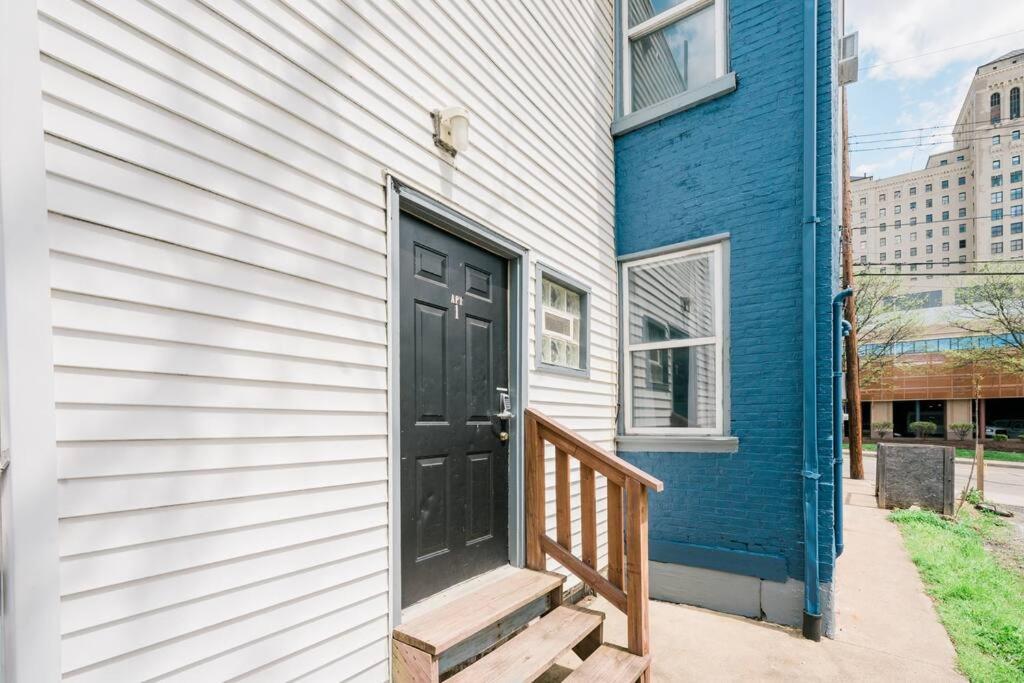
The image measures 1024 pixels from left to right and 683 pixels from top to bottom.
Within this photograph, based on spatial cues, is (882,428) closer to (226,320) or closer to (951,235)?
(226,320)

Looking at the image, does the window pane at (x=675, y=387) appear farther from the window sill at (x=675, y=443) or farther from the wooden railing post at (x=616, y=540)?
the wooden railing post at (x=616, y=540)

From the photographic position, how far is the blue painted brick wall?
3600 mm

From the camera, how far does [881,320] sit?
2355 centimetres

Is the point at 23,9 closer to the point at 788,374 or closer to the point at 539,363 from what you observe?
the point at 539,363

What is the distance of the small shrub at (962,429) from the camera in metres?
27.5

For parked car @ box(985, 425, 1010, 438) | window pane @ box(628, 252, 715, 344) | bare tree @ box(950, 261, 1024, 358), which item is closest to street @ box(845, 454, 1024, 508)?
window pane @ box(628, 252, 715, 344)

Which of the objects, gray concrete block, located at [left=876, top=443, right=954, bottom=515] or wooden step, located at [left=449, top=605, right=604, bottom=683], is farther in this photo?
gray concrete block, located at [left=876, top=443, right=954, bottom=515]

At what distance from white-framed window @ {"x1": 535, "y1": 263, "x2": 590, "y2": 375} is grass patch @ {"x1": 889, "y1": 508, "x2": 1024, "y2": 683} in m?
2.94

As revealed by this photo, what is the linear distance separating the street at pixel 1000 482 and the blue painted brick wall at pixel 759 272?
24.4 feet

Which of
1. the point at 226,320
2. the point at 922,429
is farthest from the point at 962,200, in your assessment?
the point at 226,320

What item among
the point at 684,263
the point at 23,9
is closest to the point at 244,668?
the point at 23,9

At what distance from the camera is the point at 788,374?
3.65 metres

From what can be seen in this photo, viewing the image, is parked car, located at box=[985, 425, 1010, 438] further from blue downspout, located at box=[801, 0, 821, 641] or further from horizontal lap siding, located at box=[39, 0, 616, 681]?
horizontal lap siding, located at box=[39, 0, 616, 681]

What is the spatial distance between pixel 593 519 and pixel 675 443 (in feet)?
4.73
